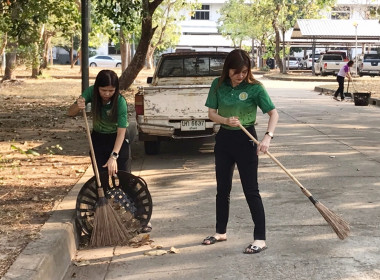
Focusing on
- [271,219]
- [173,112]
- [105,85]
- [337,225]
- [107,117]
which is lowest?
[271,219]

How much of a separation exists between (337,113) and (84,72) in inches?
315

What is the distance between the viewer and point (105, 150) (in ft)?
20.6

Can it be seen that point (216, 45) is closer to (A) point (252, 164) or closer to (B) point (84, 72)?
(B) point (84, 72)

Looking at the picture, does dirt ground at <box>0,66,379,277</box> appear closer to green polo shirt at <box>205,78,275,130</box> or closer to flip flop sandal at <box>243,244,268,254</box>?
flip flop sandal at <box>243,244,268,254</box>

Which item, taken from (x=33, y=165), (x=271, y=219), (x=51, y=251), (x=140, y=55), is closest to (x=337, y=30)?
(x=140, y=55)

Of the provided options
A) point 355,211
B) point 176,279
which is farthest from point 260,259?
point 355,211

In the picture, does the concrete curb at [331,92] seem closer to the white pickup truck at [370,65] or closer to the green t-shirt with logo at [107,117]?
the white pickup truck at [370,65]

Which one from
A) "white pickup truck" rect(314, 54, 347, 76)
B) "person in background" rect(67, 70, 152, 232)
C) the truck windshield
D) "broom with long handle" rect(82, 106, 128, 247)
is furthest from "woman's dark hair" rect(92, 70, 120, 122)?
"white pickup truck" rect(314, 54, 347, 76)

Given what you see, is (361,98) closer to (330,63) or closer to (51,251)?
(51,251)

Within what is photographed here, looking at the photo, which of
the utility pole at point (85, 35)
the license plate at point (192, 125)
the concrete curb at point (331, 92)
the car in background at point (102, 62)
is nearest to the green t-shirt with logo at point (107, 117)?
the license plate at point (192, 125)

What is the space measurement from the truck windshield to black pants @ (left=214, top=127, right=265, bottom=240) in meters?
7.02

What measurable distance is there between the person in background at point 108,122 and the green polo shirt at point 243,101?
965mm

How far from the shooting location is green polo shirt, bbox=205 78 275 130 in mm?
5500

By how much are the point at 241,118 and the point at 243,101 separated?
0.14 m
